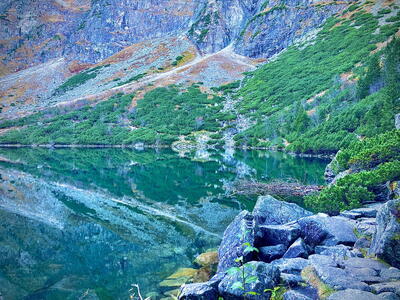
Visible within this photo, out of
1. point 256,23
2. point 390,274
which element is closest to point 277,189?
point 390,274

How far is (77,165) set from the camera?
46.4 meters

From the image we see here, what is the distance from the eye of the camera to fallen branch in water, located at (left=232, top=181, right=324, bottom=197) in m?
22.4

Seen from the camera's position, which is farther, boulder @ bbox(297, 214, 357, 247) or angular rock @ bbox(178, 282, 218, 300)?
boulder @ bbox(297, 214, 357, 247)

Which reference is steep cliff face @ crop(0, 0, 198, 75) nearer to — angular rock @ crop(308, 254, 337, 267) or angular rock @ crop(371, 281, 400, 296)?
angular rock @ crop(308, 254, 337, 267)

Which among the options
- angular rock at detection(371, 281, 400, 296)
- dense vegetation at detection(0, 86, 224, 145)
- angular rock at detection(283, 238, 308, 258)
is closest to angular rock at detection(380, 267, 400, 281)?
angular rock at detection(371, 281, 400, 296)

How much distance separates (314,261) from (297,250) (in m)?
1.68

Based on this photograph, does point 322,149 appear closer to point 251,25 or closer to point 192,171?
point 192,171

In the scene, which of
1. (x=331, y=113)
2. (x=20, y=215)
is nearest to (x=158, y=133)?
→ (x=331, y=113)

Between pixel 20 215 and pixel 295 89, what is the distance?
71672 mm

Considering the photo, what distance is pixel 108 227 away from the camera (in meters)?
17.5

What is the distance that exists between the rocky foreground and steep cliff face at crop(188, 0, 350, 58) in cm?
11777

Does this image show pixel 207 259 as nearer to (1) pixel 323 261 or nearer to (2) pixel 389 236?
(1) pixel 323 261

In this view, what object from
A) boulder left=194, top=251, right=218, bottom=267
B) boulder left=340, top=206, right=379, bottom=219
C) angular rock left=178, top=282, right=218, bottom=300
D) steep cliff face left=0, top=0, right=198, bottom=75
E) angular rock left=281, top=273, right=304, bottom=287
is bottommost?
boulder left=194, top=251, right=218, bottom=267

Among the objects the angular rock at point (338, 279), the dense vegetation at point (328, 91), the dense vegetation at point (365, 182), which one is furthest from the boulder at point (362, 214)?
the dense vegetation at point (328, 91)
